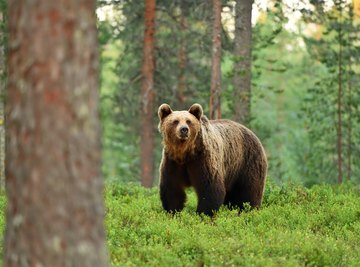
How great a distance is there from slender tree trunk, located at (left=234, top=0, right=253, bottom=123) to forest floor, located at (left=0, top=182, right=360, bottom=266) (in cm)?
720

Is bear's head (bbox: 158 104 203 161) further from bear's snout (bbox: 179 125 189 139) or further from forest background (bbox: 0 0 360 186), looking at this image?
forest background (bbox: 0 0 360 186)

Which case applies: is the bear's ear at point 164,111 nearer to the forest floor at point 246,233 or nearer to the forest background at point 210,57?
the forest floor at point 246,233

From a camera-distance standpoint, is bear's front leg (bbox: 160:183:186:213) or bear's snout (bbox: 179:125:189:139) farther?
bear's front leg (bbox: 160:183:186:213)

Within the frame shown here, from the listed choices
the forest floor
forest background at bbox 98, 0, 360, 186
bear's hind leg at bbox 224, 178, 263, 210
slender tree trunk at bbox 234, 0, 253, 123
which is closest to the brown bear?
the forest floor

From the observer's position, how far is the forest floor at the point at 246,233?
23.9ft

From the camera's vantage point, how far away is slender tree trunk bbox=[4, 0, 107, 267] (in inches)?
177

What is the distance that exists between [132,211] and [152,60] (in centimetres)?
1064

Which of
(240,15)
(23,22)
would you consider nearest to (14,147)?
(23,22)

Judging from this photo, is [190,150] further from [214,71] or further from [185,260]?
[214,71]

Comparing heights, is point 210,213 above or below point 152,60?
below

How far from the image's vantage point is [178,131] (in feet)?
34.3

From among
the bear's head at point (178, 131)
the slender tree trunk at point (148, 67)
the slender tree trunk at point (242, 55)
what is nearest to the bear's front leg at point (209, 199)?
the bear's head at point (178, 131)

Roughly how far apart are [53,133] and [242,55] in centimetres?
1546

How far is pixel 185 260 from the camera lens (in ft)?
23.6
